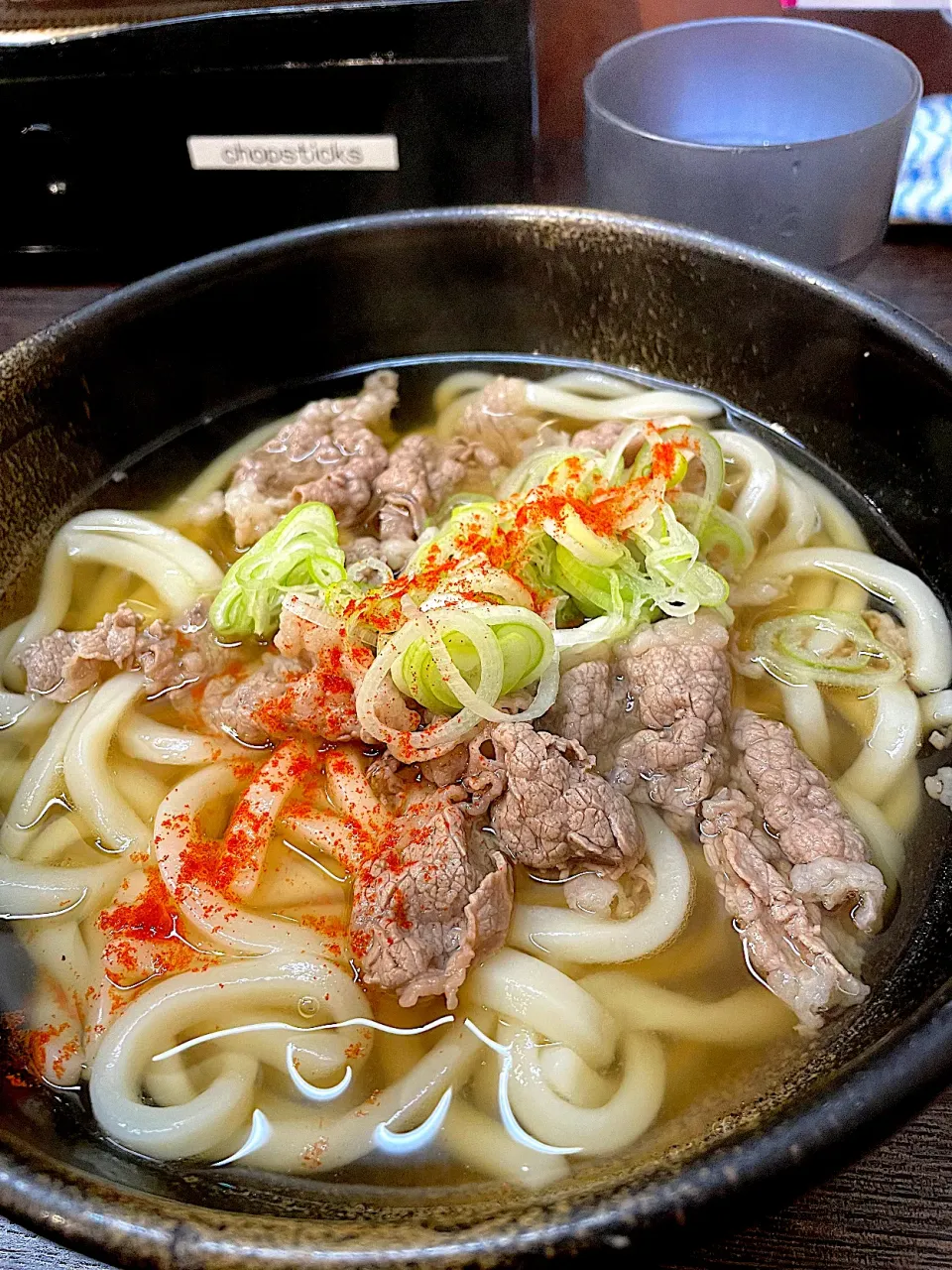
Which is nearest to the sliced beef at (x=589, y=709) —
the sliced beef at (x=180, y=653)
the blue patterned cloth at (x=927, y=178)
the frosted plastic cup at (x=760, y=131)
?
the sliced beef at (x=180, y=653)

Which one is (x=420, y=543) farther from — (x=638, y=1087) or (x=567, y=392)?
(x=638, y=1087)

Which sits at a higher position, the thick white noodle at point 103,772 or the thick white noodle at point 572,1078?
the thick white noodle at point 103,772

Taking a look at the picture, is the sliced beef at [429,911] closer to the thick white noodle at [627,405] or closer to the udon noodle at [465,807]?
the udon noodle at [465,807]

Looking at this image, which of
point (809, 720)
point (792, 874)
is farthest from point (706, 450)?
point (792, 874)

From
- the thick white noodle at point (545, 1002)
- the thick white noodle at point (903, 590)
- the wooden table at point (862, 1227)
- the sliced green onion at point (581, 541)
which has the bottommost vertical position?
the wooden table at point (862, 1227)

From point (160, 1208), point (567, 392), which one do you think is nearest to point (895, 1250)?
point (160, 1208)

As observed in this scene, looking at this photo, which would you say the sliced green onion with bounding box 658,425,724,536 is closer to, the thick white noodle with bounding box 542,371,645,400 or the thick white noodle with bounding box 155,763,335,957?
the thick white noodle with bounding box 542,371,645,400

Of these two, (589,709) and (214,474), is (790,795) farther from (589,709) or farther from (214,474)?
(214,474)
